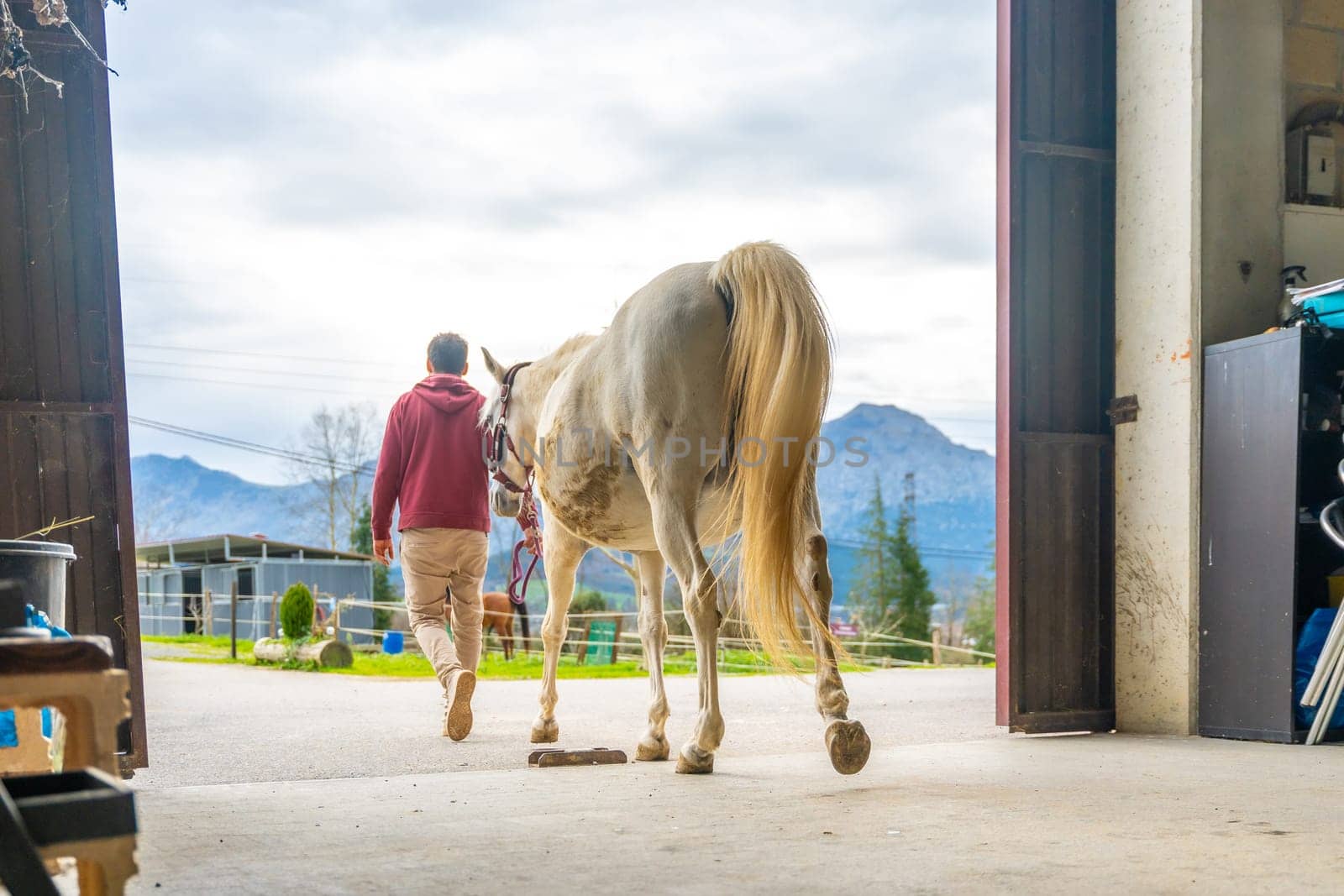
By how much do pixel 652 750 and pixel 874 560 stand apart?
52421mm

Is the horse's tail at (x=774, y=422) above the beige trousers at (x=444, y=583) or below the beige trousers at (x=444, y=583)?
above

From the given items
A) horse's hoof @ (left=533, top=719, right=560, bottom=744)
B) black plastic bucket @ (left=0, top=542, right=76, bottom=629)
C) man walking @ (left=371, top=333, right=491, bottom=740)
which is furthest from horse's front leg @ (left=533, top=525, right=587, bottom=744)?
black plastic bucket @ (left=0, top=542, right=76, bottom=629)

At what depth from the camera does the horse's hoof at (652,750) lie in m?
4.68

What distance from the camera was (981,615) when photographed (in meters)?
58.0

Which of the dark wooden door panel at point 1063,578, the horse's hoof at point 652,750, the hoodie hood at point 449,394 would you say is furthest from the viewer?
the hoodie hood at point 449,394

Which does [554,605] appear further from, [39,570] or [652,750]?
[39,570]

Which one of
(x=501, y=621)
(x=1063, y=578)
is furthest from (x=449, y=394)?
(x=501, y=621)

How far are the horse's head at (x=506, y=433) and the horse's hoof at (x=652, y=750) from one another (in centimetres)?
179

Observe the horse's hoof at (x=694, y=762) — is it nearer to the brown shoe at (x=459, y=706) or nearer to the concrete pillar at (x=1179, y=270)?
the brown shoe at (x=459, y=706)

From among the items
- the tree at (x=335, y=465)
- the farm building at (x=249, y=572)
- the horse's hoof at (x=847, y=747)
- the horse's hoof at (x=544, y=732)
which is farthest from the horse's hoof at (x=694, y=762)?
the tree at (x=335, y=465)

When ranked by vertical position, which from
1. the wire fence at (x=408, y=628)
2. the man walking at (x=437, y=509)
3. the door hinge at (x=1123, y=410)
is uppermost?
the door hinge at (x=1123, y=410)

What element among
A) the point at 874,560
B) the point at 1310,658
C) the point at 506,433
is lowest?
the point at 874,560

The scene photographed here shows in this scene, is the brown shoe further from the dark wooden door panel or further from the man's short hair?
the dark wooden door panel

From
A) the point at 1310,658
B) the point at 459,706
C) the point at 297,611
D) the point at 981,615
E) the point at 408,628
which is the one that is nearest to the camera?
the point at 1310,658
